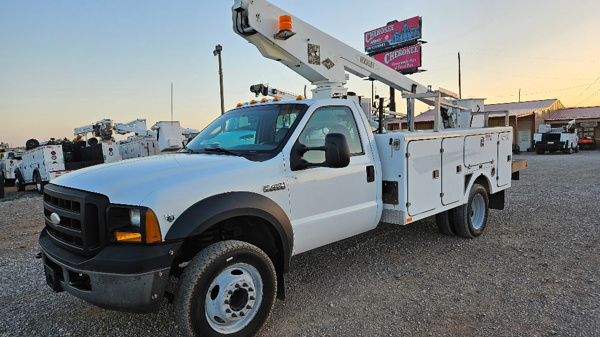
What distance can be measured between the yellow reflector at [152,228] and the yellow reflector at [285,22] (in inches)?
120

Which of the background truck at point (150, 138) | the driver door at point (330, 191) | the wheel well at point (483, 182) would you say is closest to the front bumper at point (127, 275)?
the driver door at point (330, 191)

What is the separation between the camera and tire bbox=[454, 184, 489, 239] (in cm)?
549

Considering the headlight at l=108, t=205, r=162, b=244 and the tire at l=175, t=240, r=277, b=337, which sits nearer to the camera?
the headlight at l=108, t=205, r=162, b=244

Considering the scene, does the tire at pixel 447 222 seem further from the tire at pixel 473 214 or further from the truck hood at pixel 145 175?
the truck hood at pixel 145 175

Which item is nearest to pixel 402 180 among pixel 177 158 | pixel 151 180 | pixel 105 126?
pixel 177 158

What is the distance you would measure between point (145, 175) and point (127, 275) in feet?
2.37

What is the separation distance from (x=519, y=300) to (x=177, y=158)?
3413 millimetres

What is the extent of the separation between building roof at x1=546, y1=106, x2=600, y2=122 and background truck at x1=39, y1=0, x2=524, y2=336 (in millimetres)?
37749

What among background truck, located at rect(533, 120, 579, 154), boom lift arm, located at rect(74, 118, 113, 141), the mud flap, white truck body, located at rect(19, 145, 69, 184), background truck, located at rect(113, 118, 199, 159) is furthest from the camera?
background truck, located at rect(533, 120, 579, 154)

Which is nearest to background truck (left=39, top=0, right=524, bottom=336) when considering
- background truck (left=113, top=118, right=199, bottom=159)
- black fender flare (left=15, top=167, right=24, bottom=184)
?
background truck (left=113, top=118, right=199, bottom=159)

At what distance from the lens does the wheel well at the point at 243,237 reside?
10.3 feet

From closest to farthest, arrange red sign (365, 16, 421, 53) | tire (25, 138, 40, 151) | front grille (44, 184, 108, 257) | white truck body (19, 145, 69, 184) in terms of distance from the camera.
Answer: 1. front grille (44, 184, 108, 257)
2. white truck body (19, 145, 69, 184)
3. tire (25, 138, 40, 151)
4. red sign (365, 16, 421, 53)

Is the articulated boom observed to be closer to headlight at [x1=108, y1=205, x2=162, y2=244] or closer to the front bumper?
headlight at [x1=108, y1=205, x2=162, y2=244]

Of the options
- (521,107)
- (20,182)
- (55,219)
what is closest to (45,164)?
(20,182)
